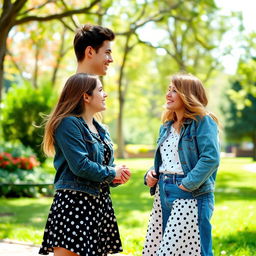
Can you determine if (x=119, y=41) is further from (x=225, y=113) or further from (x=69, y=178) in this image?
(x=69, y=178)

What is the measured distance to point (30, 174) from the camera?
12.6m

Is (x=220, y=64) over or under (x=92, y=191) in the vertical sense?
over

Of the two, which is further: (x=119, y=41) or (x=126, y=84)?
(x=126, y=84)

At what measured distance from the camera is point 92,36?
430 centimetres

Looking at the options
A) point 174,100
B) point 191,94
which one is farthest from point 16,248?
point 191,94

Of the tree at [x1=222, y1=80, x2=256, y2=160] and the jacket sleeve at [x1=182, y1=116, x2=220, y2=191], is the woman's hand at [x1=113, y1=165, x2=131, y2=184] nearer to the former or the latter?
the jacket sleeve at [x1=182, y1=116, x2=220, y2=191]

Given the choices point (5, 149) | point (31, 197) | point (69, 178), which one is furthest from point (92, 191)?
point (5, 149)

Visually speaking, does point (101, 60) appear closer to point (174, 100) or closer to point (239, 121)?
point (174, 100)

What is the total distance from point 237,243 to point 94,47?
3.18 meters

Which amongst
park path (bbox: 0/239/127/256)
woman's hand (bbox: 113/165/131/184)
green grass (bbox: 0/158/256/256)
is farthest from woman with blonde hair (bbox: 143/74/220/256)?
park path (bbox: 0/239/127/256)

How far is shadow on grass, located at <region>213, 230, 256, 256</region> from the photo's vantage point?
5.83 metres

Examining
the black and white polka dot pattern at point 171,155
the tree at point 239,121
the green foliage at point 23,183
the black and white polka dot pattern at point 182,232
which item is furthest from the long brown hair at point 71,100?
the tree at point 239,121

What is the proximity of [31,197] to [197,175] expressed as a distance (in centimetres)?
919

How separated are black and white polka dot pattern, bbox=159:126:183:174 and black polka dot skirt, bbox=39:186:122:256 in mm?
497
